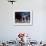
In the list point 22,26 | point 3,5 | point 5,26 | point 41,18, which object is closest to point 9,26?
point 5,26

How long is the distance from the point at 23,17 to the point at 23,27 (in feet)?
1.07

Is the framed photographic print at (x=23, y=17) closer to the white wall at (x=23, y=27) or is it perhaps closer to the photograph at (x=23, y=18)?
the photograph at (x=23, y=18)

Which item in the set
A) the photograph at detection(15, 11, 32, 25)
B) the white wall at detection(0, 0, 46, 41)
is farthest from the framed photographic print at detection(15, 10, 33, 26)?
the white wall at detection(0, 0, 46, 41)

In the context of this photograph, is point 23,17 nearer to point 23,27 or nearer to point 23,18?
point 23,18

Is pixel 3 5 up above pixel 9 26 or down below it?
above

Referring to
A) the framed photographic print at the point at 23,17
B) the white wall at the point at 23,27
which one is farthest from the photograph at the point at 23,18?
the white wall at the point at 23,27

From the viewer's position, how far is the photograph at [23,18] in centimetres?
428

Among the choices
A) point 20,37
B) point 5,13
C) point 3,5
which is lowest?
point 20,37

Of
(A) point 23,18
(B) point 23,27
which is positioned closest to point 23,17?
(A) point 23,18

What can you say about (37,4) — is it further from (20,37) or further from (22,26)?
(20,37)

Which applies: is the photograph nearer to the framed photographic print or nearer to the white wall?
the framed photographic print

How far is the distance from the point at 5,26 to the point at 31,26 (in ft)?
2.79

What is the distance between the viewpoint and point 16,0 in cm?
428

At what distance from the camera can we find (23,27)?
431 centimetres
